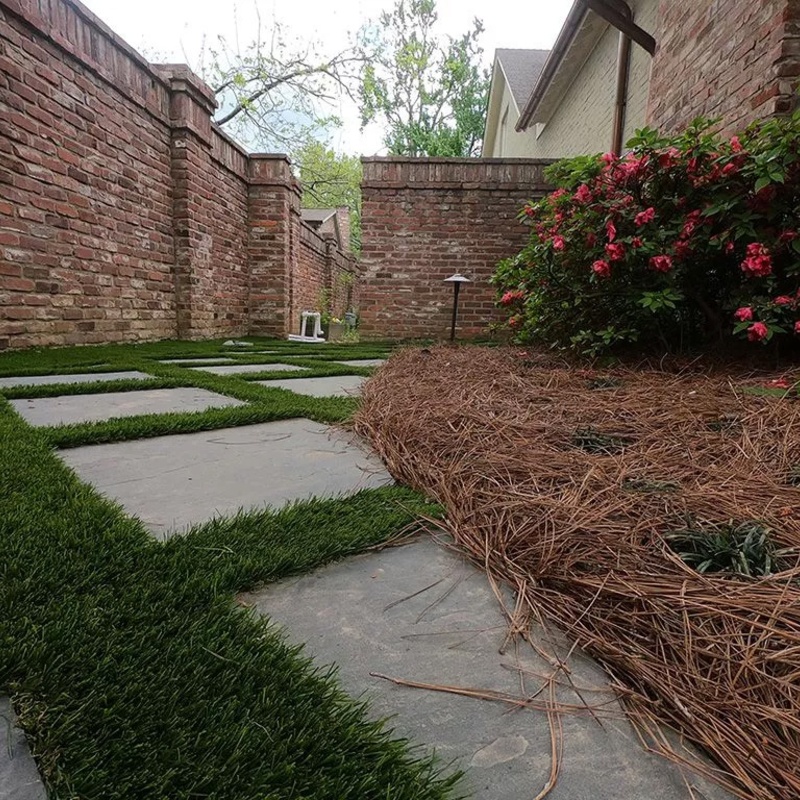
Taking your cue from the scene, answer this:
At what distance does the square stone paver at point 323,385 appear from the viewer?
2.63 meters

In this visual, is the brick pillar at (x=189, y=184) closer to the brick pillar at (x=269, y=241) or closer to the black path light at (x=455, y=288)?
the brick pillar at (x=269, y=241)

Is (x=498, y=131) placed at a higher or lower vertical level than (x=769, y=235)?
higher

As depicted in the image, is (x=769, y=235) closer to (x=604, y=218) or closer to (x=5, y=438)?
(x=604, y=218)

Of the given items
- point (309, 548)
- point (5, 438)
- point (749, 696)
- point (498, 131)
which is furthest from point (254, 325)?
point (498, 131)

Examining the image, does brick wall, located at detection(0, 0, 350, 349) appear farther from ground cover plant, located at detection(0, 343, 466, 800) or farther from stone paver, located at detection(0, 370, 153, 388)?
ground cover plant, located at detection(0, 343, 466, 800)

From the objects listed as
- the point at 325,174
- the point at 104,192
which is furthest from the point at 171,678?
the point at 325,174

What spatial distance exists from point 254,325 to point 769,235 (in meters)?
7.16

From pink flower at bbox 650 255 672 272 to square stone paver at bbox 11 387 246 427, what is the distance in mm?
2202

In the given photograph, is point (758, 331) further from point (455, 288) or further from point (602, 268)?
point (455, 288)

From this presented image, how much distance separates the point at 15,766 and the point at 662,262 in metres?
2.84

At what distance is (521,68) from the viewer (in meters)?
11.9

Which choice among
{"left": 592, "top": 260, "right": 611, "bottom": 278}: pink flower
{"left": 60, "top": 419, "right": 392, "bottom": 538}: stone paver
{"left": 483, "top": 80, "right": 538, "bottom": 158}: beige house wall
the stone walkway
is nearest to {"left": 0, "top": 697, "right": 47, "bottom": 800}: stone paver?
the stone walkway

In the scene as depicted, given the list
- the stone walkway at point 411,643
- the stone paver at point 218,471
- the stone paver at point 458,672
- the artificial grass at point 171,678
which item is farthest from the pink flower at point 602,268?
the artificial grass at point 171,678

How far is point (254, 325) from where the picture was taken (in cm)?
805
